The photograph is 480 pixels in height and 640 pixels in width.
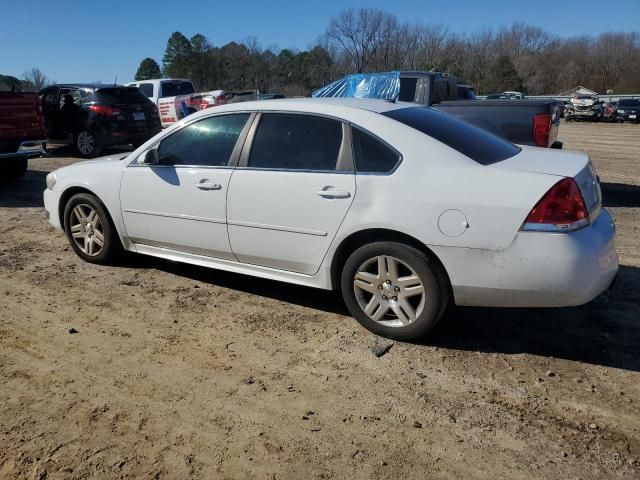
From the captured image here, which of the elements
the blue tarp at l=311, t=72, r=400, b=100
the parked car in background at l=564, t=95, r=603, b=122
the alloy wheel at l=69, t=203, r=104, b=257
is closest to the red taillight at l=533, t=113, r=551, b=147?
the blue tarp at l=311, t=72, r=400, b=100

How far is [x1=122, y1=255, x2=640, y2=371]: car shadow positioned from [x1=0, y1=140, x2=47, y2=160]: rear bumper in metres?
6.00

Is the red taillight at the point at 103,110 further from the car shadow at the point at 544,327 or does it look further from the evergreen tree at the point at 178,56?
the evergreen tree at the point at 178,56

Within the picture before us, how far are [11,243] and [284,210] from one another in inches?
153

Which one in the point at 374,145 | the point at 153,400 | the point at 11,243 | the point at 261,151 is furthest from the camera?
the point at 11,243

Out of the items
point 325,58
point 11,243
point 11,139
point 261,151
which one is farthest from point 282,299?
point 325,58

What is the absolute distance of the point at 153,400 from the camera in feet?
9.98

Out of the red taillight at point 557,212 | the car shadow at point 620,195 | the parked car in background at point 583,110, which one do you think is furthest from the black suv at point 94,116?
the parked car in background at point 583,110

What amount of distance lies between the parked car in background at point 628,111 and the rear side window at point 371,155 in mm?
33941

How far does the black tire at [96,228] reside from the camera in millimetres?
5016

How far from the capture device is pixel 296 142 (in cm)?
404

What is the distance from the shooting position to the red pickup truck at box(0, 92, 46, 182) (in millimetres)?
8703

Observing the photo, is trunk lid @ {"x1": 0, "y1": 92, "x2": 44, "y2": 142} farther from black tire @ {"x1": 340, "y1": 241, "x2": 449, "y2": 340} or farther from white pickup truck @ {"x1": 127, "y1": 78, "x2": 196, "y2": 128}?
white pickup truck @ {"x1": 127, "y1": 78, "x2": 196, "y2": 128}

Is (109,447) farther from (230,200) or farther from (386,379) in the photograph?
(230,200)

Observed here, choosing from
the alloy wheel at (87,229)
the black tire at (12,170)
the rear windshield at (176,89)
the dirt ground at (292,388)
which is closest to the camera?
the dirt ground at (292,388)
